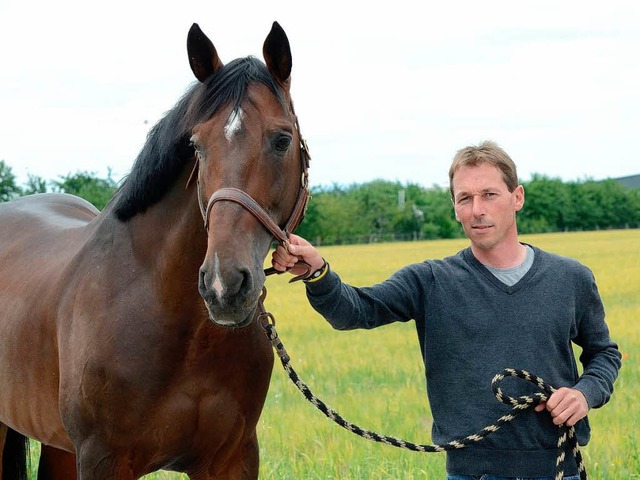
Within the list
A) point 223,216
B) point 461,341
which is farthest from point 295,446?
point 223,216

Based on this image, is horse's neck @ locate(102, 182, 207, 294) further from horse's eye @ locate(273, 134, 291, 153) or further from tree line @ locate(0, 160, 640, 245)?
tree line @ locate(0, 160, 640, 245)

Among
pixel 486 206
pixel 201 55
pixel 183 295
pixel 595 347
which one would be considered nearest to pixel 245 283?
pixel 183 295

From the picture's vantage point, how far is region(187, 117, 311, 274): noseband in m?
2.41

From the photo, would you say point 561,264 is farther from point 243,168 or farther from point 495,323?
point 243,168

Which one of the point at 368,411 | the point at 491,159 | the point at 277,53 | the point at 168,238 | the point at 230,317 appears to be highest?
the point at 277,53

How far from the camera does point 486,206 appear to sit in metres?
2.87

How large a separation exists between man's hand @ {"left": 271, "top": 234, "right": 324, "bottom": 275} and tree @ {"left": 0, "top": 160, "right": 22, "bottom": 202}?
1454 inches

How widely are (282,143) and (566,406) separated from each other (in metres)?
1.32

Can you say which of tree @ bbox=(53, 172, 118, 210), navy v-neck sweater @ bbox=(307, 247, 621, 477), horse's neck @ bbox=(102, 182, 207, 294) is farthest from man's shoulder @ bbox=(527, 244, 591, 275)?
tree @ bbox=(53, 172, 118, 210)

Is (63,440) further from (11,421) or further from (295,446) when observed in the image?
(295,446)

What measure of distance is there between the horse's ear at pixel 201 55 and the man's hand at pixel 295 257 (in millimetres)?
670

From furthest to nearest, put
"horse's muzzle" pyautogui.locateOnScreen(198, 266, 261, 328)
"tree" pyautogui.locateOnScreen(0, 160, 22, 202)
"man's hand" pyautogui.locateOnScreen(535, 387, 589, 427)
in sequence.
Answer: "tree" pyautogui.locateOnScreen(0, 160, 22, 202) → "man's hand" pyautogui.locateOnScreen(535, 387, 589, 427) → "horse's muzzle" pyautogui.locateOnScreen(198, 266, 261, 328)

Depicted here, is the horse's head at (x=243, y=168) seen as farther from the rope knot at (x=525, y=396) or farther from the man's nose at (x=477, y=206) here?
the rope knot at (x=525, y=396)

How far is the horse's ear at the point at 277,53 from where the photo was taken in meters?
2.74
